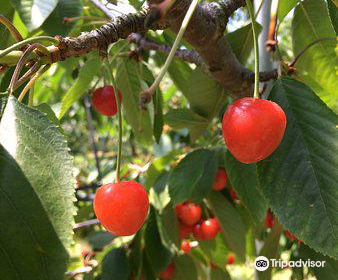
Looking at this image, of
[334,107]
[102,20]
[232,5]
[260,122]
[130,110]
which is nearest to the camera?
[260,122]

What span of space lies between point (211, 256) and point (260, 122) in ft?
4.31

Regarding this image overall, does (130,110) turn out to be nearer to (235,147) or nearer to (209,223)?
(209,223)

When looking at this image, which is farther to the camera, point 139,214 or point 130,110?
point 130,110

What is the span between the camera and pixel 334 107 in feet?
3.80

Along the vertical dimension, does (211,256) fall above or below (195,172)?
below

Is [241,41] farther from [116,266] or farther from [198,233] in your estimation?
[116,266]

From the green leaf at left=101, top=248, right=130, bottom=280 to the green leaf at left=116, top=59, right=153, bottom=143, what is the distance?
20.4 inches

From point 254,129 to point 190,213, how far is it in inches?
44.6

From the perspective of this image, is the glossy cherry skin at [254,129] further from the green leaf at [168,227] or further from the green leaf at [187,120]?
the green leaf at [168,227]

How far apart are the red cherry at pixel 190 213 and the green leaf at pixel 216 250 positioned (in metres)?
0.15

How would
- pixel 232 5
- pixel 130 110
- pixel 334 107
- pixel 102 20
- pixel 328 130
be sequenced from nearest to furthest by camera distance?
pixel 328 130, pixel 232 5, pixel 334 107, pixel 102 20, pixel 130 110

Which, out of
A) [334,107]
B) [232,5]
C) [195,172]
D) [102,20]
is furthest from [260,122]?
[102,20]

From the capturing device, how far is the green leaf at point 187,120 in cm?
145

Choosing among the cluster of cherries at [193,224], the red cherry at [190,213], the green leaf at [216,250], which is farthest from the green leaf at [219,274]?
the red cherry at [190,213]
